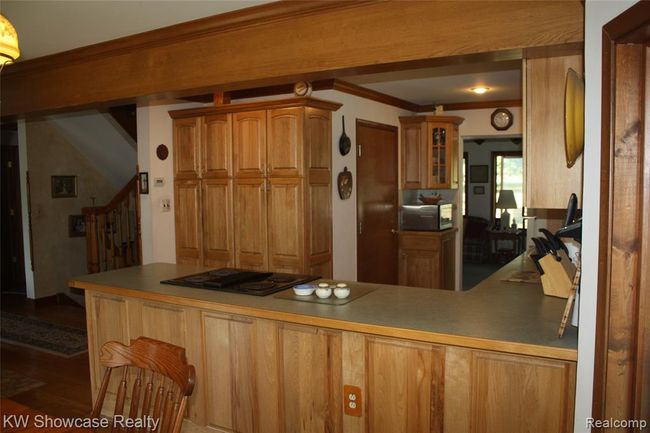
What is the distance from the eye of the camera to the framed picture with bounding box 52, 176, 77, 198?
657 centimetres

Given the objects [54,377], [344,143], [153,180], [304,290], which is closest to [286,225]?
[344,143]

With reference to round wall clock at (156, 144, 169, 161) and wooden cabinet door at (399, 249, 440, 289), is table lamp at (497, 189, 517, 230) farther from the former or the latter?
round wall clock at (156, 144, 169, 161)

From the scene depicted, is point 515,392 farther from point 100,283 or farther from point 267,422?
point 100,283

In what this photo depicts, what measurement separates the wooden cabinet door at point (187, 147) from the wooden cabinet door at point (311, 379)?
3.06 m

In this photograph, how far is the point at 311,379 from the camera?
2.47 meters

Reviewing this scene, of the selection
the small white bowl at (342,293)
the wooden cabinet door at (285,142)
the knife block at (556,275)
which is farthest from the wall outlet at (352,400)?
the wooden cabinet door at (285,142)

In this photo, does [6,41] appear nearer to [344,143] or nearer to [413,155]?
[344,143]

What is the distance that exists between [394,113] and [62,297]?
4779mm

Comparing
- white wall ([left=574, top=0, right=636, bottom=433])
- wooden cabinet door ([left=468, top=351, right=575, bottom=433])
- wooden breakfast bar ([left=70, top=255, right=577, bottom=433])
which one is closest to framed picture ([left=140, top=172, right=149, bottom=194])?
wooden breakfast bar ([left=70, top=255, right=577, bottom=433])

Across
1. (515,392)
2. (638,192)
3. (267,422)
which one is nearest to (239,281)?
(267,422)

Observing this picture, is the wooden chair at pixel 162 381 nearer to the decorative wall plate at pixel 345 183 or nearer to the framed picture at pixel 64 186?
the decorative wall plate at pixel 345 183

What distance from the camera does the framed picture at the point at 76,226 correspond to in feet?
22.1

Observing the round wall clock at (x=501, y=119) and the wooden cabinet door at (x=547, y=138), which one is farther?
the round wall clock at (x=501, y=119)

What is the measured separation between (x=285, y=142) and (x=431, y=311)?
257cm
